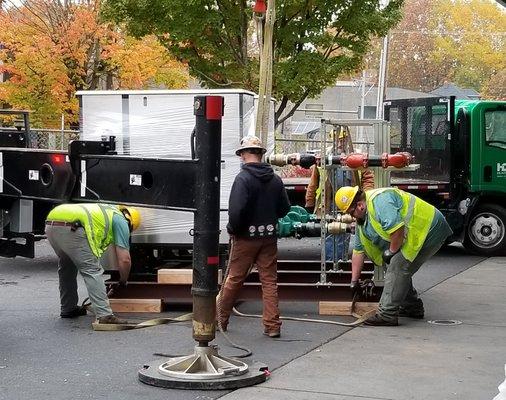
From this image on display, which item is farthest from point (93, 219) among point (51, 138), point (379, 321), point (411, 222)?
point (51, 138)

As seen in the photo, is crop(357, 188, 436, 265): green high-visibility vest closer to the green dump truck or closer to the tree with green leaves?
the green dump truck

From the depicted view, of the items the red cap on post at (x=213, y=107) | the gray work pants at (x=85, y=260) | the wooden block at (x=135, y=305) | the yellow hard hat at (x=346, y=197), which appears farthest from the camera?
the wooden block at (x=135, y=305)

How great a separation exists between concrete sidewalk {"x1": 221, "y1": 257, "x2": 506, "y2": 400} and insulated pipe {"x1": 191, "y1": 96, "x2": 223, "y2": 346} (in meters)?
0.88

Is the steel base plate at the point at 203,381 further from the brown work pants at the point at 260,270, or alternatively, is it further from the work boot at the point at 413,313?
the work boot at the point at 413,313

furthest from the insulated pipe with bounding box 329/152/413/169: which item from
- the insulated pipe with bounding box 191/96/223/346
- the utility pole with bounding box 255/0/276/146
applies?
the insulated pipe with bounding box 191/96/223/346

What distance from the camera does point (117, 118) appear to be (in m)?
12.3

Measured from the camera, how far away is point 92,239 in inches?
391

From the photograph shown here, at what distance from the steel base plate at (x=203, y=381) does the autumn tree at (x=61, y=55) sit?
60.9 feet

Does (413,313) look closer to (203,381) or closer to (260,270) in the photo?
(260,270)

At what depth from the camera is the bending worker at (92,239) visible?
32.4 ft

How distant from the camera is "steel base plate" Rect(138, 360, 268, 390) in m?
7.45

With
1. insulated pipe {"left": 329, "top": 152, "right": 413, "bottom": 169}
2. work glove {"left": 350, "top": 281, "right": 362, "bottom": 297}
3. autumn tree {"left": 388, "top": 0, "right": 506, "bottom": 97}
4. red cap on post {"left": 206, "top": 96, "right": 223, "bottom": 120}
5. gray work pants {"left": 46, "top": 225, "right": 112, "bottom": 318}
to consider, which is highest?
autumn tree {"left": 388, "top": 0, "right": 506, "bottom": 97}

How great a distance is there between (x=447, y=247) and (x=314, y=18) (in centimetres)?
537

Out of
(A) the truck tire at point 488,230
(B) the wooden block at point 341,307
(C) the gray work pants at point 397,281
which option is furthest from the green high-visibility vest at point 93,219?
(A) the truck tire at point 488,230
